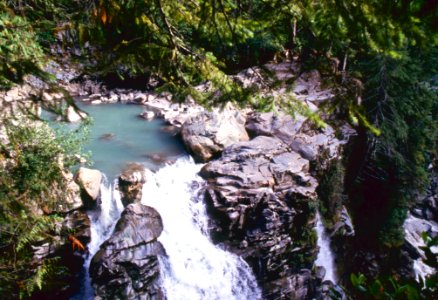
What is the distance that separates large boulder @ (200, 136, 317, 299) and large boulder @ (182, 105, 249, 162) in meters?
1.33

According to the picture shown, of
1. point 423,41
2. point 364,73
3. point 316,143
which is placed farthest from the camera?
point 364,73

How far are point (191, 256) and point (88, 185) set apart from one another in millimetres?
4044

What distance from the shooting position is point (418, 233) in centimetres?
1850

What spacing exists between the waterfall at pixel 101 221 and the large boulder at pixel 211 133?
3.83m

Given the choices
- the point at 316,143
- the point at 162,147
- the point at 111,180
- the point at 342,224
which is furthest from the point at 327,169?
the point at 111,180

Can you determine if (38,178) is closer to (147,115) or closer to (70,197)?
(70,197)

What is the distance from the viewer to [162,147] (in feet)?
49.8

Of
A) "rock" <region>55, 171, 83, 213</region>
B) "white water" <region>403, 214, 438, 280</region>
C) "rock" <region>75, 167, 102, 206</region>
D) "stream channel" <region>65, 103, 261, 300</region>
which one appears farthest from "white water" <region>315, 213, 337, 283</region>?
"rock" <region>55, 171, 83, 213</region>

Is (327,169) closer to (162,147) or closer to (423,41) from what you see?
(162,147)

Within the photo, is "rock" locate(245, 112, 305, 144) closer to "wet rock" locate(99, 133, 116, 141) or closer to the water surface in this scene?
the water surface

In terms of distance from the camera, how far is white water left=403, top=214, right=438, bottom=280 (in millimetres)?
17719

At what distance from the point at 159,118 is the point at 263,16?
1666 centimetres

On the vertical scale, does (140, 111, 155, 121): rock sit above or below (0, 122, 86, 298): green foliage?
below

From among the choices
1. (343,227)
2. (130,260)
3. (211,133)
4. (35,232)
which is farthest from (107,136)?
(343,227)
